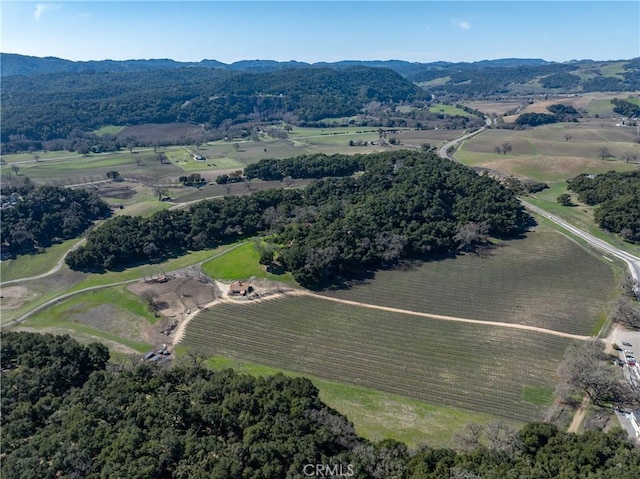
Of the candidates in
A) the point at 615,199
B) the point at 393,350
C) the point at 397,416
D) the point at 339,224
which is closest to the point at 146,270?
the point at 339,224

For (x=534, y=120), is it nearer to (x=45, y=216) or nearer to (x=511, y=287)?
(x=511, y=287)

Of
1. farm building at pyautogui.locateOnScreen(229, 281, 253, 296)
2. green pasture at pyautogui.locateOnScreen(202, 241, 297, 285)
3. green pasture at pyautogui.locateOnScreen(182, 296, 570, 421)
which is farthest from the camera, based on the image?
green pasture at pyautogui.locateOnScreen(202, 241, 297, 285)

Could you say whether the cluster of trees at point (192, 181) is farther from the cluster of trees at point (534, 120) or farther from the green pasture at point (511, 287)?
the cluster of trees at point (534, 120)

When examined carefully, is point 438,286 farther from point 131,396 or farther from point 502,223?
point 131,396

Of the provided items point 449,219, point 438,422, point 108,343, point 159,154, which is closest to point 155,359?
point 108,343

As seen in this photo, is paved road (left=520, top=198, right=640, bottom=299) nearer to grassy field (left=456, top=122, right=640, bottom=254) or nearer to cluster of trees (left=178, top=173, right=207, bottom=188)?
grassy field (left=456, top=122, right=640, bottom=254)

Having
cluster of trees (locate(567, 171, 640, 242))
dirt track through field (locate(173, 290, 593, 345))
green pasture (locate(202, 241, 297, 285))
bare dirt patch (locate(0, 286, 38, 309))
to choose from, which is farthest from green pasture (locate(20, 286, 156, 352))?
cluster of trees (locate(567, 171, 640, 242))

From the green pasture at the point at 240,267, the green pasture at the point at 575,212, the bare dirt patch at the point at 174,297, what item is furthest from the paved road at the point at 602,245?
the bare dirt patch at the point at 174,297
